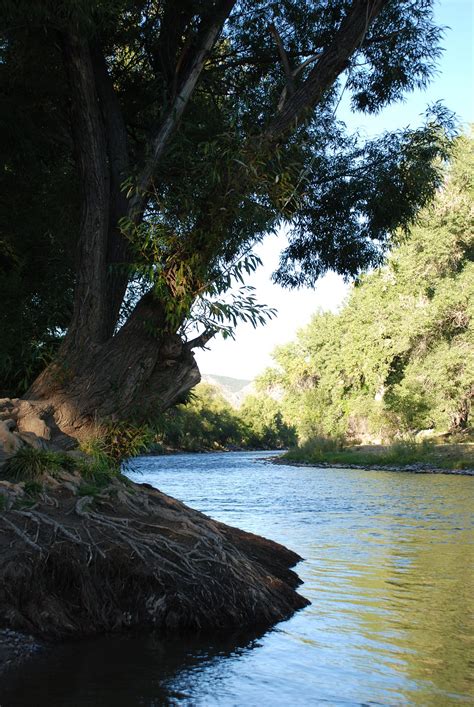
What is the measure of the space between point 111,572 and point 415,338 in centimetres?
3746

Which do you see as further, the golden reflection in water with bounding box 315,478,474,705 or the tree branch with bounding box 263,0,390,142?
the tree branch with bounding box 263,0,390,142

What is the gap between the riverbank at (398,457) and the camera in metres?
34.6

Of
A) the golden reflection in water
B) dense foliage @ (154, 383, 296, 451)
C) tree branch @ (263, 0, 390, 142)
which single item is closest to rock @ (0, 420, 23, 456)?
the golden reflection in water

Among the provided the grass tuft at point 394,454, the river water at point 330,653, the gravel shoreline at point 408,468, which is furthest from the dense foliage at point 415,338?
the river water at point 330,653

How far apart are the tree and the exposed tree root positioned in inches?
76.0

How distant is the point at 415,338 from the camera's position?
140 ft

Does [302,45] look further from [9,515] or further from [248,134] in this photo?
[9,515]

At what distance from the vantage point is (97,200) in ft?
31.2

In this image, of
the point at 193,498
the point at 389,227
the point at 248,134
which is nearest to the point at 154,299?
the point at 248,134

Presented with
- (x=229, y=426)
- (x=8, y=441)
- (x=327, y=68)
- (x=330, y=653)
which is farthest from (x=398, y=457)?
(x=229, y=426)

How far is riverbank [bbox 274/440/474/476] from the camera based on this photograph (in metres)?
34.6

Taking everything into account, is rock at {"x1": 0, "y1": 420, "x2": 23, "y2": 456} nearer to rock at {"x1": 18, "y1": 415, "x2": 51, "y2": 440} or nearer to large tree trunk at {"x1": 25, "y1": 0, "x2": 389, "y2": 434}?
rock at {"x1": 18, "y1": 415, "x2": 51, "y2": 440}

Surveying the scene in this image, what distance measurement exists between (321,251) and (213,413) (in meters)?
97.1

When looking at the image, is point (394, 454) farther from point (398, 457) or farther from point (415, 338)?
point (415, 338)
